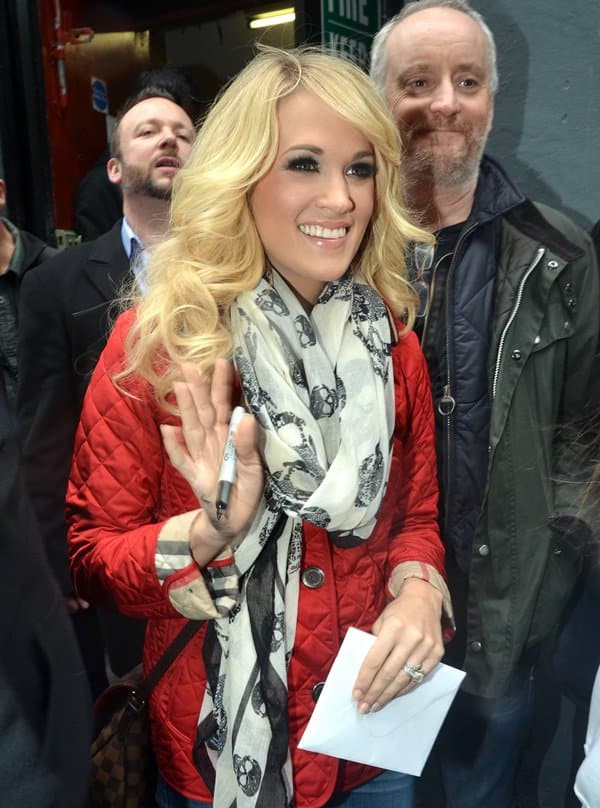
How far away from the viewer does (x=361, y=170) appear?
65.4 inches

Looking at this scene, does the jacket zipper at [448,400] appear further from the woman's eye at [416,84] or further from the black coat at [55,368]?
the black coat at [55,368]

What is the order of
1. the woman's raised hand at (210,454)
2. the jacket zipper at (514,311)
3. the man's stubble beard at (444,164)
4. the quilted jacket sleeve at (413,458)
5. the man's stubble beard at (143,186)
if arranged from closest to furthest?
the woman's raised hand at (210,454), the quilted jacket sleeve at (413,458), the jacket zipper at (514,311), the man's stubble beard at (444,164), the man's stubble beard at (143,186)

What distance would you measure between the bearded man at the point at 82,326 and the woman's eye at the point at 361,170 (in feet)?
2.39

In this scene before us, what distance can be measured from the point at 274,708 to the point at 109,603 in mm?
358

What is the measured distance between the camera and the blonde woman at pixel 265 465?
1476mm

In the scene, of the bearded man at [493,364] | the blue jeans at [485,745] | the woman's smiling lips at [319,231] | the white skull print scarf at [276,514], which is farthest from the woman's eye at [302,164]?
the blue jeans at [485,745]

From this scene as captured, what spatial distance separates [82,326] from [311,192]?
113cm

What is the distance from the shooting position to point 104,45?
5.80 m

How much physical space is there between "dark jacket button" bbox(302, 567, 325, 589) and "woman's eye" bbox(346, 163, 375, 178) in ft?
2.54

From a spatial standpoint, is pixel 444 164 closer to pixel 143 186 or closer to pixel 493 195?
pixel 493 195

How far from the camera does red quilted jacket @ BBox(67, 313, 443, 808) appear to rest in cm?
149

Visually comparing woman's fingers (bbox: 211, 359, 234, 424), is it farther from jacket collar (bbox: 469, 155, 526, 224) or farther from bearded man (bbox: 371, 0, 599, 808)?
jacket collar (bbox: 469, 155, 526, 224)

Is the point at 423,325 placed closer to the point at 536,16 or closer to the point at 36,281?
the point at 36,281

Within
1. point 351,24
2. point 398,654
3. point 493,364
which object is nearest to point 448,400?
point 493,364
